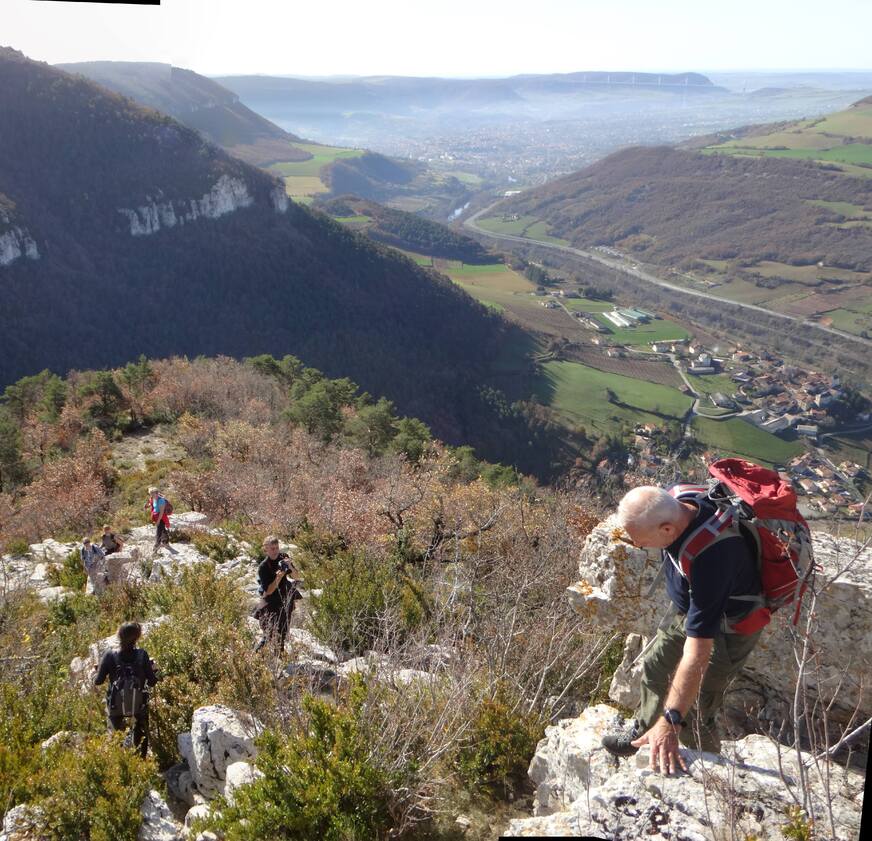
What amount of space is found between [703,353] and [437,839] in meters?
69.2

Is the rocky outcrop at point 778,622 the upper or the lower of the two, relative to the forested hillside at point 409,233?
lower

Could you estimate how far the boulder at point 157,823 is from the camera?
3344mm

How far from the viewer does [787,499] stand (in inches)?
104

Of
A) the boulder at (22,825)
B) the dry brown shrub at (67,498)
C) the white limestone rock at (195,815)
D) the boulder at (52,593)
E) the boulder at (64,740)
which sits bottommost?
the dry brown shrub at (67,498)

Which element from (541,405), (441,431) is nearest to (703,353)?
(541,405)

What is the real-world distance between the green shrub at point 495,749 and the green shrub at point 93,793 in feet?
6.07

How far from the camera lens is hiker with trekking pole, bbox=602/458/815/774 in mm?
2629

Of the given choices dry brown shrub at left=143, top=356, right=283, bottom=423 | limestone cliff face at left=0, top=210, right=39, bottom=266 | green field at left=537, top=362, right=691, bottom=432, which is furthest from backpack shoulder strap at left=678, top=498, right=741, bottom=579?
limestone cliff face at left=0, top=210, right=39, bottom=266

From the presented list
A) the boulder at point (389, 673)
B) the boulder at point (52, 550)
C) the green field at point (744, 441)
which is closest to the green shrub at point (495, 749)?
the boulder at point (389, 673)

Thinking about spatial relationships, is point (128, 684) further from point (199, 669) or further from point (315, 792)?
point (315, 792)

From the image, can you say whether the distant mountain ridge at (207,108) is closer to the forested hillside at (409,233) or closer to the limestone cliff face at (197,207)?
the forested hillside at (409,233)

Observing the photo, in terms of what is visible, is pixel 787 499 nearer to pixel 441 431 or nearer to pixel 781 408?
pixel 441 431

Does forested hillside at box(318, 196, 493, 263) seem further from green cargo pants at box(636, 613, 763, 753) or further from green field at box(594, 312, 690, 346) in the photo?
green cargo pants at box(636, 613, 763, 753)

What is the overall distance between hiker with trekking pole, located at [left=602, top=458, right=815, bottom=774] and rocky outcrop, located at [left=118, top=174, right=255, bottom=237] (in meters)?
71.2
